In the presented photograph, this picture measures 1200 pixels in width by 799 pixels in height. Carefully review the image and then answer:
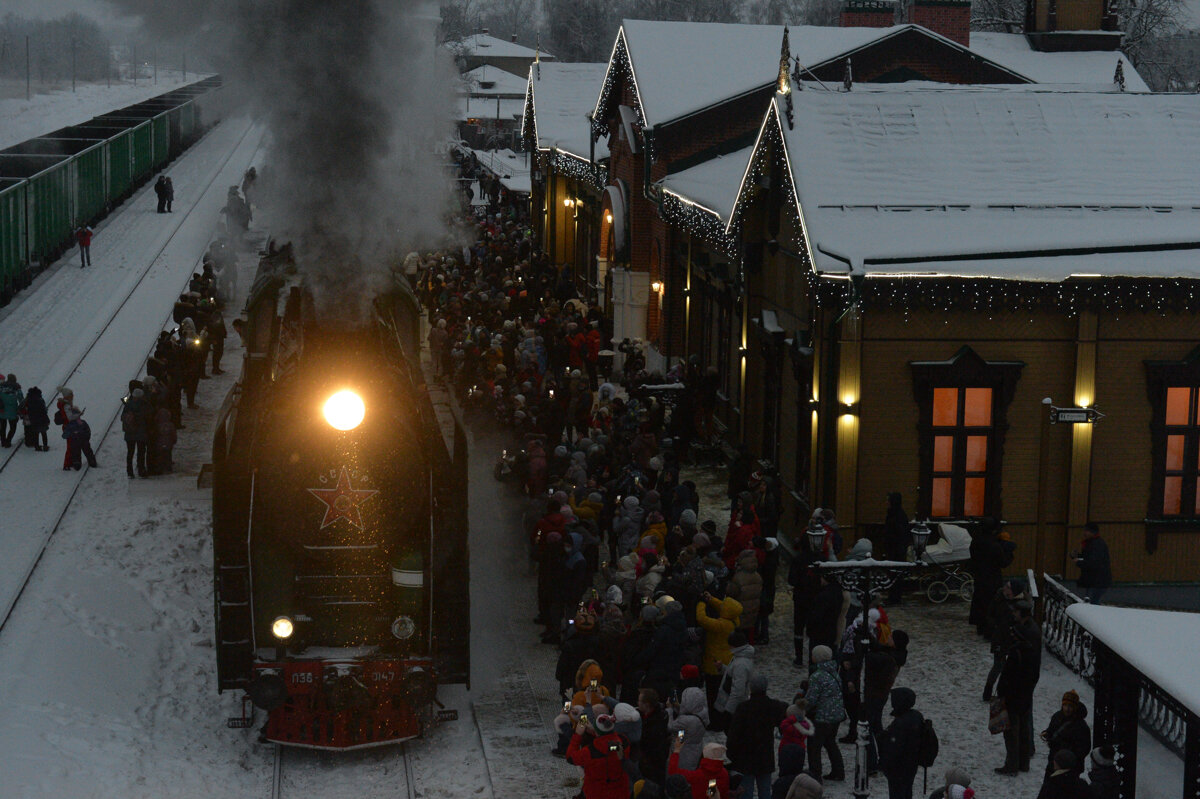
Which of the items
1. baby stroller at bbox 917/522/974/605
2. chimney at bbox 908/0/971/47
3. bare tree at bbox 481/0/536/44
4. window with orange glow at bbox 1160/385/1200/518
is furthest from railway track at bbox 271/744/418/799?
bare tree at bbox 481/0/536/44

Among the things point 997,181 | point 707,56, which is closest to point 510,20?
point 707,56

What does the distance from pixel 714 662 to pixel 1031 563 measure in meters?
5.62

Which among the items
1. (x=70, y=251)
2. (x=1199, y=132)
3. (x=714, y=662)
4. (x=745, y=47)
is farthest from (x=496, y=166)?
(x=714, y=662)

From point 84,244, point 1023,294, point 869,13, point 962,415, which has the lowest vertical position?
point 962,415

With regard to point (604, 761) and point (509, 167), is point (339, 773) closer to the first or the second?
point (604, 761)

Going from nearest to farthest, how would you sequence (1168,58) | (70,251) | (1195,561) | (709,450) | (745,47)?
(1195,561) → (709,450) → (745,47) → (70,251) → (1168,58)

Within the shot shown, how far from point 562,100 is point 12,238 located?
1667 centimetres

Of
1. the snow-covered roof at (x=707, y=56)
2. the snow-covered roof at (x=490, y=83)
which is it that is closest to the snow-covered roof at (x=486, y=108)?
the snow-covered roof at (x=490, y=83)

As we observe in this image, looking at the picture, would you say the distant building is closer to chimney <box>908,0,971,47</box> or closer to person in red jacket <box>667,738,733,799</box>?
chimney <box>908,0,971,47</box>

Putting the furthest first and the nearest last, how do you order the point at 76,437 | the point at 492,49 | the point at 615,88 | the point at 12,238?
1. the point at 492,49
2. the point at 12,238
3. the point at 615,88
4. the point at 76,437

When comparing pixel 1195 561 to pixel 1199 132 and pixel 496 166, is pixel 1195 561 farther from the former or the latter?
pixel 496 166

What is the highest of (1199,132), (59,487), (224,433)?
(1199,132)

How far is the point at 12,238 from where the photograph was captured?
1326 inches

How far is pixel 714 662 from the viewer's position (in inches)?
525
